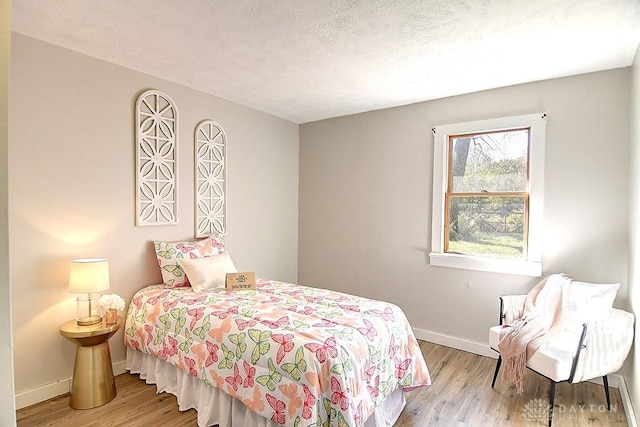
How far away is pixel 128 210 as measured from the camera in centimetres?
294

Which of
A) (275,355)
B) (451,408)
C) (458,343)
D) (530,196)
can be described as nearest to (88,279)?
(275,355)

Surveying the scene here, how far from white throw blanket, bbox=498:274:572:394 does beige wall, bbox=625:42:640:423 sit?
0.41 metres

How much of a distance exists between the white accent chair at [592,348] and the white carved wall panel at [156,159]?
3.21m

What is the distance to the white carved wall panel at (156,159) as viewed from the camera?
2.99m

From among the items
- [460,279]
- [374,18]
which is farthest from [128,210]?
[460,279]

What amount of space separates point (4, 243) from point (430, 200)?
3385mm

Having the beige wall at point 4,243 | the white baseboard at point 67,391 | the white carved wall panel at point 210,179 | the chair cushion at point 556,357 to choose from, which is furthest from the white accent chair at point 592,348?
the white carved wall panel at point 210,179

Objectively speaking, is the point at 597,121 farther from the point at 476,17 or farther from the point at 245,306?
the point at 245,306

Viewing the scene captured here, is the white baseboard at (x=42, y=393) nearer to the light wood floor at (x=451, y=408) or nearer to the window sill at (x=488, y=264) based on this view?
the light wood floor at (x=451, y=408)

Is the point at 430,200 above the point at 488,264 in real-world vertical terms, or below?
above

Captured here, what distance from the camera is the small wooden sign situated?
2898 millimetres

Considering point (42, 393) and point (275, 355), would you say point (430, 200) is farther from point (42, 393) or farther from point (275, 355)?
point (42, 393)

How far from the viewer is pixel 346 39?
233cm

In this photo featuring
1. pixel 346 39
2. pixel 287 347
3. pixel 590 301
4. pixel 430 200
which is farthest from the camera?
pixel 430 200
